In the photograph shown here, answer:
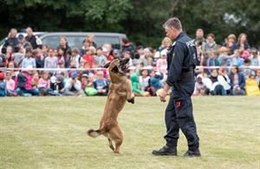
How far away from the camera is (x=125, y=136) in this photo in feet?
41.4

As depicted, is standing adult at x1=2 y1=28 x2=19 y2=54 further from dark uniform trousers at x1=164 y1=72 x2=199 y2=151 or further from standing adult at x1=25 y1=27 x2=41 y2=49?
dark uniform trousers at x1=164 y1=72 x2=199 y2=151

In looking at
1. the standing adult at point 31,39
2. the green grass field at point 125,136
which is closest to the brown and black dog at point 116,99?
the green grass field at point 125,136

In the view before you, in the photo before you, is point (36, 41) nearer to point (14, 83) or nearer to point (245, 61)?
point (14, 83)

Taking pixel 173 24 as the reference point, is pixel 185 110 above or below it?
below

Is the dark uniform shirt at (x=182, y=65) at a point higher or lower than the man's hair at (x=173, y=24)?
lower

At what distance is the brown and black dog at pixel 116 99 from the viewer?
410 inches

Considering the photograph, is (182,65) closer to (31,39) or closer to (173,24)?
(173,24)

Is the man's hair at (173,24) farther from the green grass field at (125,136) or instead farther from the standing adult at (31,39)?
the standing adult at (31,39)

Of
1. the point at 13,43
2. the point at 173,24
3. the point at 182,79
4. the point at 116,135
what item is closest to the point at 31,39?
the point at 13,43

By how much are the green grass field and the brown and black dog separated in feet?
0.87

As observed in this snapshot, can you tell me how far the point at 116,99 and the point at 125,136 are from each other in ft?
7.13

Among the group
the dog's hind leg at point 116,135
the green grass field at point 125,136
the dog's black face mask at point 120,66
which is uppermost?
the dog's black face mask at point 120,66

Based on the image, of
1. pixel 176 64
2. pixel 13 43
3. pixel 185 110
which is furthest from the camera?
pixel 13 43

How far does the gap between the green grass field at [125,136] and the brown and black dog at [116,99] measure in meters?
0.27
